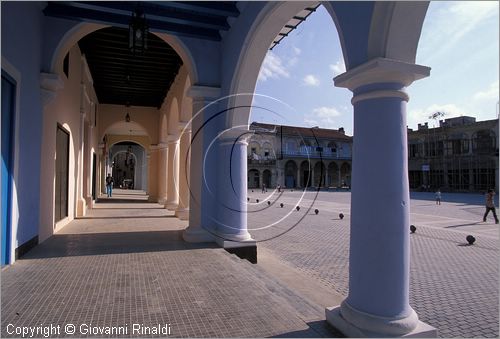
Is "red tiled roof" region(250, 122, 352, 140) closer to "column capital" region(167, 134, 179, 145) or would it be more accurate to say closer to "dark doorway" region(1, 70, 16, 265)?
"column capital" region(167, 134, 179, 145)

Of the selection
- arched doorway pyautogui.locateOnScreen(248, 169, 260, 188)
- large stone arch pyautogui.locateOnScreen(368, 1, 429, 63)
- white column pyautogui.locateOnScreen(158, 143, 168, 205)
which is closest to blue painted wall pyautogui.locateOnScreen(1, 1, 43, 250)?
large stone arch pyautogui.locateOnScreen(368, 1, 429, 63)

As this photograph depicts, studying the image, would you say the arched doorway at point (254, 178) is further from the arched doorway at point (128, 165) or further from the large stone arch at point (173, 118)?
the large stone arch at point (173, 118)

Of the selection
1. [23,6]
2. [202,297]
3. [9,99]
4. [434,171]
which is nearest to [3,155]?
[9,99]

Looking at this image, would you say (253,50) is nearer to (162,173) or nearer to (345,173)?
(162,173)

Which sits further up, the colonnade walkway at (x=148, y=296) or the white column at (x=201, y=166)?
the white column at (x=201, y=166)

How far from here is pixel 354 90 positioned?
354 cm

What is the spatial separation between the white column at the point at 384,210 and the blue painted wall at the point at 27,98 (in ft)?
16.8

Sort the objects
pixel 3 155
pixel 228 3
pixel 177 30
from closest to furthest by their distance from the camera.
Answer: pixel 3 155
pixel 228 3
pixel 177 30

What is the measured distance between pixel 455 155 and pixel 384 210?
50.3 metres

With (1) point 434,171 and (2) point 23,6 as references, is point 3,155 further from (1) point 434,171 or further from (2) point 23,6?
(1) point 434,171

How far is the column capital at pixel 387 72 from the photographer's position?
3146mm

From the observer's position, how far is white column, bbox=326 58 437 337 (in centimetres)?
318

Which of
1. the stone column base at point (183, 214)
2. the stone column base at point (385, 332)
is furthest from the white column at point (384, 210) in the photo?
the stone column base at point (183, 214)

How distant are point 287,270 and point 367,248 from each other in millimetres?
4315
